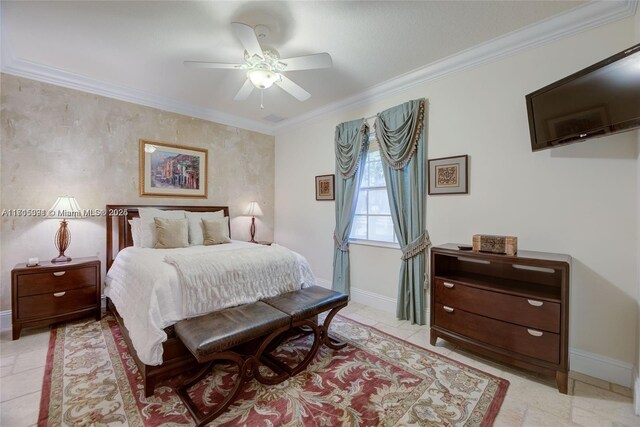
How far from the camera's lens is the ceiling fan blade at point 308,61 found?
2.18 metres

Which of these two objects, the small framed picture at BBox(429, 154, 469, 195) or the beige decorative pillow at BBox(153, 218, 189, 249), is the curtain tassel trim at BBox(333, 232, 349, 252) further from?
the beige decorative pillow at BBox(153, 218, 189, 249)

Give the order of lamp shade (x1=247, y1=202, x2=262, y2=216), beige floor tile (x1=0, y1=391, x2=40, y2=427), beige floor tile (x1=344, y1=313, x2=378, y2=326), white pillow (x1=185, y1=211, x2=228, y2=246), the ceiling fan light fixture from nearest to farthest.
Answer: beige floor tile (x1=0, y1=391, x2=40, y2=427) < the ceiling fan light fixture < beige floor tile (x1=344, y1=313, x2=378, y2=326) < white pillow (x1=185, y1=211, x2=228, y2=246) < lamp shade (x1=247, y1=202, x2=262, y2=216)

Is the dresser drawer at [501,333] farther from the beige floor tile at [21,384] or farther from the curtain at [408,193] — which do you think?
the beige floor tile at [21,384]

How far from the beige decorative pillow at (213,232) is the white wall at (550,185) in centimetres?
215

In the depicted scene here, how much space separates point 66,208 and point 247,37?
271 centimetres

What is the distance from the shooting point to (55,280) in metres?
2.82

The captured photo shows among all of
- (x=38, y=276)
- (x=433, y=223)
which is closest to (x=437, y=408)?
(x=433, y=223)

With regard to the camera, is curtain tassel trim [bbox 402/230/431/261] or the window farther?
the window

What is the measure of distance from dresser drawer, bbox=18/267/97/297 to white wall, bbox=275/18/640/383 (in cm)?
340

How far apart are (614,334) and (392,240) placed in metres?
1.98

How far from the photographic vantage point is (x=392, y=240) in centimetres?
345

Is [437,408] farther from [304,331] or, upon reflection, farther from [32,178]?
[32,178]

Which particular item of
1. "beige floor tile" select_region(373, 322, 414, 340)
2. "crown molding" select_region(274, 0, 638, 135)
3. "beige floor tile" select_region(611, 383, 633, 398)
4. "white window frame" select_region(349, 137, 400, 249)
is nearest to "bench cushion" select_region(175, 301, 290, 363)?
"beige floor tile" select_region(373, 322, 414, 340)

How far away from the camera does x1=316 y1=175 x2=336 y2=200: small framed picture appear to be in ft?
13.2
